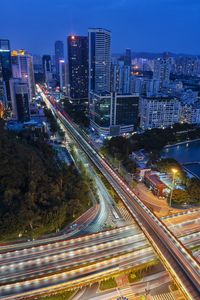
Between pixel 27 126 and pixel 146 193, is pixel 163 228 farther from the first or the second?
pixel 27 126

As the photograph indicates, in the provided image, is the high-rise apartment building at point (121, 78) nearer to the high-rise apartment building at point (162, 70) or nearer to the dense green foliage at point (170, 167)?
the high-rise apartment building at point (162, 70)

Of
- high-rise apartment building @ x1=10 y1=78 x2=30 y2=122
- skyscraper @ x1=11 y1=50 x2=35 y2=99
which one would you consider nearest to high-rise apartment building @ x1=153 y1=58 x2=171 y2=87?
skyscraper @ x1=11 y1=50 x2=35 y2=99

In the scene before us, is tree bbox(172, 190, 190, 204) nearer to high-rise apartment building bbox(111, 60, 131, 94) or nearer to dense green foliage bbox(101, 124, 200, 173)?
dense green foliage bbox(101, 124, 200, 173)

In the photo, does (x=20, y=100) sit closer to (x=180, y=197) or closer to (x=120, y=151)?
(x=120, y=151)

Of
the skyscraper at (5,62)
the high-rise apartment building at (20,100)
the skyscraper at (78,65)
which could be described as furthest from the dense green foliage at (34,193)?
the skyscraper at (78,65)

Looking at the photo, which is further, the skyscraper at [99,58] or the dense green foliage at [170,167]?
the skyscraper at [99,58]

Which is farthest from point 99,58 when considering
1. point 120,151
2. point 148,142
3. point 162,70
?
point 120,151

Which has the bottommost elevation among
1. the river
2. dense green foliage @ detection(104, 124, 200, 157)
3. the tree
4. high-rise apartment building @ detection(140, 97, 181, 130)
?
the river
